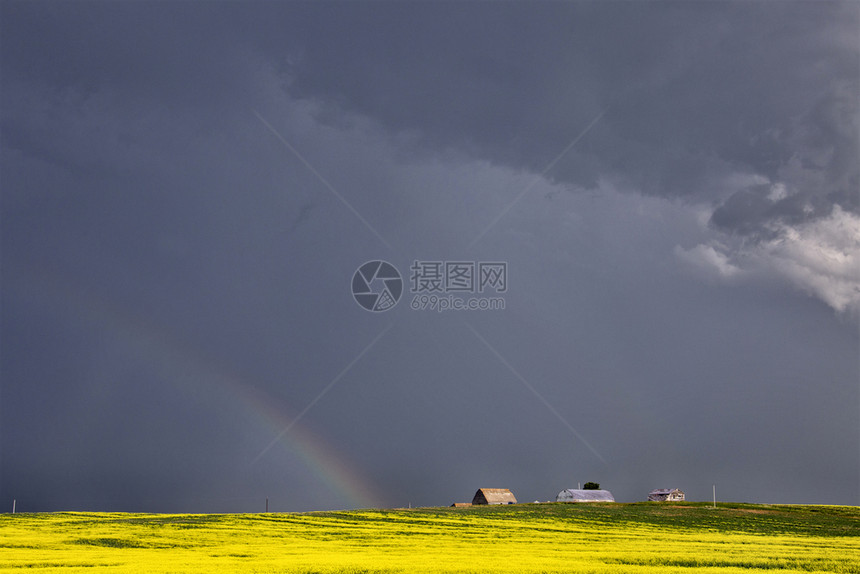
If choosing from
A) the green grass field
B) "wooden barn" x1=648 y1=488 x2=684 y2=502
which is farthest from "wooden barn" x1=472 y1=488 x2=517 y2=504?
the green grass field

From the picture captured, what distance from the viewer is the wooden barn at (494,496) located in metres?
129

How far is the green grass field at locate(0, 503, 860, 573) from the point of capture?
29.9m

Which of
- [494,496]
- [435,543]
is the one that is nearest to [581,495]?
[494,496]

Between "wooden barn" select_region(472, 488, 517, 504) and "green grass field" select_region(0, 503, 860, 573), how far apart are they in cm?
5774

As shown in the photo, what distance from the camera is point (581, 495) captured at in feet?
421

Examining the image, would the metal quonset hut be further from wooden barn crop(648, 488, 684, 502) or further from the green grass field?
the green grass field

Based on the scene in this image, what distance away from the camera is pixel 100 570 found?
89.5ft

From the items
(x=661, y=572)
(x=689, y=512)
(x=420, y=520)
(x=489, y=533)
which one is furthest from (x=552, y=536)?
(x=689, y=512)

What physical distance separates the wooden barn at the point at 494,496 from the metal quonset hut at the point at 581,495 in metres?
9.03

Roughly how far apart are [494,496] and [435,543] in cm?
9181

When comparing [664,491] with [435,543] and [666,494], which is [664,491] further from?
[435,543]

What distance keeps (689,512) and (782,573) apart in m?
56.7

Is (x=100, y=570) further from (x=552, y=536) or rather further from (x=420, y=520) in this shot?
(x=420, y=520)

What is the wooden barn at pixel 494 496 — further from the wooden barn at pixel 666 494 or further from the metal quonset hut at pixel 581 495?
the wooden barn at pixel 666 494
